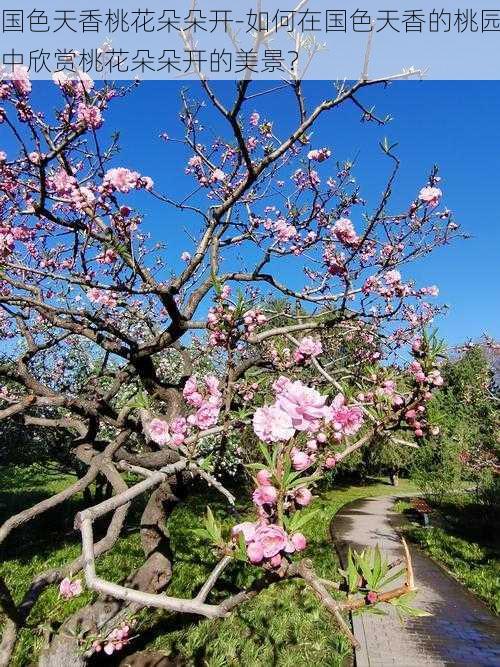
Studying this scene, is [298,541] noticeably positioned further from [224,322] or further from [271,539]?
[224,322]

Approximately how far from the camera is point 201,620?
19.0ft

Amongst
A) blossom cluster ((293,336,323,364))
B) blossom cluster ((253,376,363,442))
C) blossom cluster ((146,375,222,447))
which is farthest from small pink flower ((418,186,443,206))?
blossom cluster ((253,376,363,442))

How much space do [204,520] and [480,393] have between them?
1315 cm

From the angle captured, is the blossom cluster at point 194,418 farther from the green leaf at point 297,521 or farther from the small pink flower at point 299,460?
the green leaf at point 297,521

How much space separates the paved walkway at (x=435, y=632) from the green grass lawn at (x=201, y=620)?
1.52 feet

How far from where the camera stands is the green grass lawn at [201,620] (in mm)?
4984

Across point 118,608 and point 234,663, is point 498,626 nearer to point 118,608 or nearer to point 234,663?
point 234,663

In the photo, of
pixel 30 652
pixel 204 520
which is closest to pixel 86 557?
pixel 204 520

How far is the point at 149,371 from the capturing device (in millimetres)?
5277

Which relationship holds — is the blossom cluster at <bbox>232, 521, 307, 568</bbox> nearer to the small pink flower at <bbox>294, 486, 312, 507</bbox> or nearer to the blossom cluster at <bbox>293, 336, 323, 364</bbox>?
the small pink flower at <bbox>294, 486, 312, 507</bbox>

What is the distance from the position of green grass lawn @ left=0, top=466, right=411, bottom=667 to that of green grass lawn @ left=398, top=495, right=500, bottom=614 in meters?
2.34

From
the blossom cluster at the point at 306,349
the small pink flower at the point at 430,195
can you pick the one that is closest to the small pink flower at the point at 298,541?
the blossom cluster at the point at 306,349

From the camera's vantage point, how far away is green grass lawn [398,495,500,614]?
7909 millimetres

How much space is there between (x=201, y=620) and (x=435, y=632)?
301 centimetres
